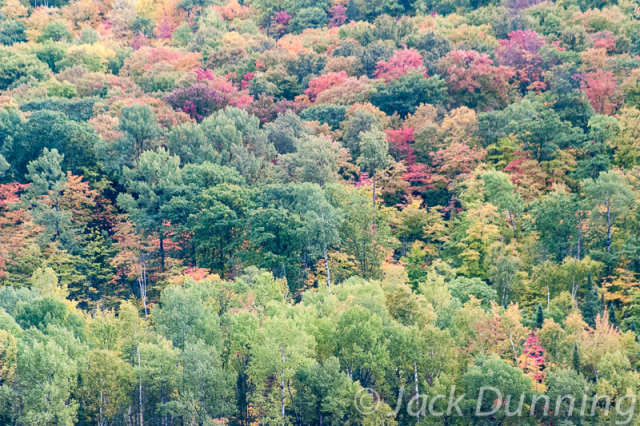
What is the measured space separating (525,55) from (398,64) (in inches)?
436

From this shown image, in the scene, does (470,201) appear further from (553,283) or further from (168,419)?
(168,419)

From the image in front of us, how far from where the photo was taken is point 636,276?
5131cm

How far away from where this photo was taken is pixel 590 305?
160 ft

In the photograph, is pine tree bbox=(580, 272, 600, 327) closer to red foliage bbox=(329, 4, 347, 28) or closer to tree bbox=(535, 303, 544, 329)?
tree bbox=(535, 303, 544, 329)

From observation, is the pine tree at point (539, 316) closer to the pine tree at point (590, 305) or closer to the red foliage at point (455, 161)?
the pine tree at point (590, 305)

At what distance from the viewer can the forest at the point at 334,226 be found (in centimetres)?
4394

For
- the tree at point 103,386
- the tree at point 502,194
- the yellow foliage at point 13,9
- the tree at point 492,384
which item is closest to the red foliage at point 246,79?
the tree at point 502,194

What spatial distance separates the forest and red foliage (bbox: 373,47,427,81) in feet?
1.21

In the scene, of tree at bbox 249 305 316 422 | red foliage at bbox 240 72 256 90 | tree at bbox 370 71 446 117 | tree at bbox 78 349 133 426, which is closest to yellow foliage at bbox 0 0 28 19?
red foliage at bbox 240 72 256 90

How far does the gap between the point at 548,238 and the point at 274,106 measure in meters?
28.7

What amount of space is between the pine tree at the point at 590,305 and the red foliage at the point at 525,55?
28298 millimetres

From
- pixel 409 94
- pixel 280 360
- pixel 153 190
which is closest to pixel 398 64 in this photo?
pixel 409 94

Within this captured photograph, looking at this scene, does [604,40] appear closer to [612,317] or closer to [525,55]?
[525,55]

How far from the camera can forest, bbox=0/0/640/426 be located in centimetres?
4394
